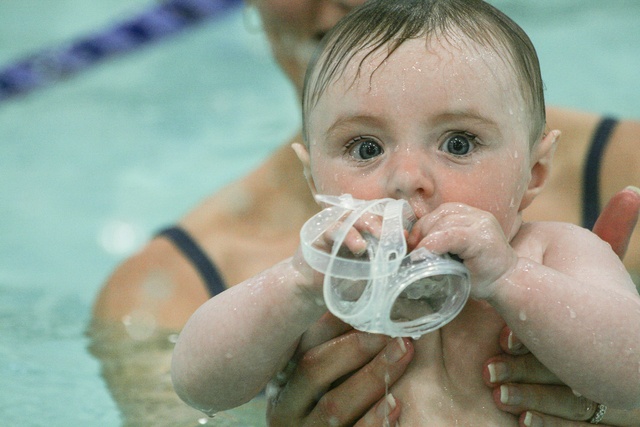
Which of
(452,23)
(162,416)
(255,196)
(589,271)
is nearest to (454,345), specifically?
(589,271)

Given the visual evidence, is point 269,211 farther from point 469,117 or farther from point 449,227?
point 449,227

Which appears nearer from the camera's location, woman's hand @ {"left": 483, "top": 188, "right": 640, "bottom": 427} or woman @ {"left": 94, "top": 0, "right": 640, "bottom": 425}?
woman's hand @ {"left": 483, "top": 188, "right": 640, "bottom": 427}

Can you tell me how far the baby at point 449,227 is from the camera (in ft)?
5.19

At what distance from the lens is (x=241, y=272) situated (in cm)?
296

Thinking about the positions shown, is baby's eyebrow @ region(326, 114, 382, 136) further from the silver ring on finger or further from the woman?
the woman

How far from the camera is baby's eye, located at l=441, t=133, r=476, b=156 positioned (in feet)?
5.57

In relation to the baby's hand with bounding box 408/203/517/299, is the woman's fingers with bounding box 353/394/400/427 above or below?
below

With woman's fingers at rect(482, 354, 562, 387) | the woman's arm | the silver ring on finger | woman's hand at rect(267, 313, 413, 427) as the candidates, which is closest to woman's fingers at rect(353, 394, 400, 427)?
woman's hand at rect(267, 313, 413, 427)

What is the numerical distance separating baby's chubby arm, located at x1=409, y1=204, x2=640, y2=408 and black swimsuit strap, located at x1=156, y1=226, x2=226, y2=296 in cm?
147

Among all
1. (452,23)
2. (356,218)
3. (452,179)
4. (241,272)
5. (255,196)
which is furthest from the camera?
(255,196)

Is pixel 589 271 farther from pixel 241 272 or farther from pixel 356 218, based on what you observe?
pixel 241 272

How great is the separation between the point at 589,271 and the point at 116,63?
4559 millimetres

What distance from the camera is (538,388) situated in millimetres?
1783

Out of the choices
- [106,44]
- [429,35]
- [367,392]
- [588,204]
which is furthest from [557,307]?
[106,44]
